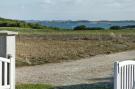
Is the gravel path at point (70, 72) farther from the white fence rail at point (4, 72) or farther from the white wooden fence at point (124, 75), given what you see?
the white wooden fence at point (124, 75)

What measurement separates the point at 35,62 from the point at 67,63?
4.43 feet

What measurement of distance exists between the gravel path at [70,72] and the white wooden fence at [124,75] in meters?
4.69

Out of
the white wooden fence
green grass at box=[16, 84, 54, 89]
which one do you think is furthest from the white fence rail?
green grass at box=[16, 84, 54, 89]

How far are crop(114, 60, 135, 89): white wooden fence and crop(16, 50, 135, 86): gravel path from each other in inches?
185

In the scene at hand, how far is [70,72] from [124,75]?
26.8ft

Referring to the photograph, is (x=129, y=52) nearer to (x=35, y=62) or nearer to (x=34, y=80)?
(x=35, y=62)

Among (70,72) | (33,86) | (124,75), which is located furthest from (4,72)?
(70,72)

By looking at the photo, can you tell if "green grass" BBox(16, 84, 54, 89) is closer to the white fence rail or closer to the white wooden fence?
Answer: the white fence rail

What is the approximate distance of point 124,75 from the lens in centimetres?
1034

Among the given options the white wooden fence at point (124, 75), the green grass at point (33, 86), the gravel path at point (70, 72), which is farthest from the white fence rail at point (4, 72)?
the gravel path at point (70, 72)

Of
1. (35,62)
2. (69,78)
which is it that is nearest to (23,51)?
(35,62)

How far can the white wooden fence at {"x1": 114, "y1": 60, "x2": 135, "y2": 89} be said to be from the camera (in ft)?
33.0

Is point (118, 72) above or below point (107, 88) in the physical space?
above

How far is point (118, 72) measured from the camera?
10.1 meters
